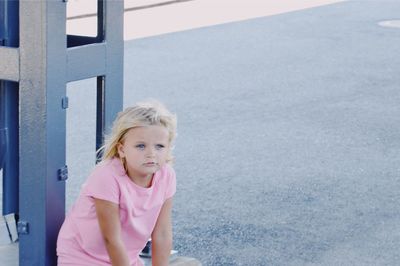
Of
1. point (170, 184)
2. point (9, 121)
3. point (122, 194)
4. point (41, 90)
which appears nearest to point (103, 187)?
point (122, 194)

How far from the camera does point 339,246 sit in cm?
552

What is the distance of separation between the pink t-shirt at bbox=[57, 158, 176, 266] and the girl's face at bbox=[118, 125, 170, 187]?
49mm

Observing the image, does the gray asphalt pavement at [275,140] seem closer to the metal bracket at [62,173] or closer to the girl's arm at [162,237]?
the girl's arm at [162,237]

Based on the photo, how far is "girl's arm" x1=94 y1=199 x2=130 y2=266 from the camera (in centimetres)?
366

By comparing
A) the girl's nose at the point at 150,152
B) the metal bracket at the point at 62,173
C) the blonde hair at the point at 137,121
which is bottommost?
the metal bracket at the point at 62,173

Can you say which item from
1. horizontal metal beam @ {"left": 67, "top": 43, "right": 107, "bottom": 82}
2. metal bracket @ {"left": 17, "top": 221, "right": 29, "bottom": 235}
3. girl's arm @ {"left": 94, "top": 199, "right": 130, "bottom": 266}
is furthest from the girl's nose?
metal bracket @ {"left": 17, "top": 221, "right": 29, "bottom": 235}

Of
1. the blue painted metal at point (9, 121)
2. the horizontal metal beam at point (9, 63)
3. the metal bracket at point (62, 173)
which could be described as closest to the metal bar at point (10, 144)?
the blue painted metal at point (9, 121)

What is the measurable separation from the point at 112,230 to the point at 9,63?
67cm

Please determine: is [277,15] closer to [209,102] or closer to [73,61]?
[209,102]

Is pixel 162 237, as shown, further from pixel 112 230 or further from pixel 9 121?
pixel 9 121

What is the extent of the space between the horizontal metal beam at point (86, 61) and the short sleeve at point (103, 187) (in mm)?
351

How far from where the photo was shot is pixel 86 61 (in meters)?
3.78

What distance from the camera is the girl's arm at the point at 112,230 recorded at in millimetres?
3660

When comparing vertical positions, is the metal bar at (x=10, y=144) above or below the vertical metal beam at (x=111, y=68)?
below
